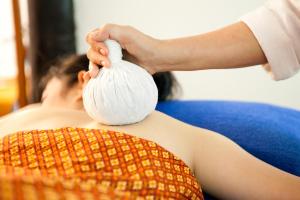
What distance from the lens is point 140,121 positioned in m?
1.12

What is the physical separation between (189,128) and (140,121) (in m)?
0.14

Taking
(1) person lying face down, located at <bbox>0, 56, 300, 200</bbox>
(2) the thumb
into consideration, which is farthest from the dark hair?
(2) the thumb

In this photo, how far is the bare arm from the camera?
1105mm

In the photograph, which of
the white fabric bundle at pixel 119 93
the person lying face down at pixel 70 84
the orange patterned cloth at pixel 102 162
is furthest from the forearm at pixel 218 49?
the person lying face down at pixel 70 84

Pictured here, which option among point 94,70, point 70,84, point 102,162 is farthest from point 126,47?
point 70,84

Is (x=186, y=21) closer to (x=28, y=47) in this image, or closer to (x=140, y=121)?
(x=28, y=47)

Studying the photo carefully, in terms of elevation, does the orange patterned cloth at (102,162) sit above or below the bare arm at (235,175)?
above

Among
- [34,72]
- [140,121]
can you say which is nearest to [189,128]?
[140,121]

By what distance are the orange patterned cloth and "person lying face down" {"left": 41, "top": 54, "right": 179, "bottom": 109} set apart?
487mm

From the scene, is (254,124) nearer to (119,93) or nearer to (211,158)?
(211,158)

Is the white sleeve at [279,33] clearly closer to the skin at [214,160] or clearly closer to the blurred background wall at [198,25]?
the skin at [214,160]

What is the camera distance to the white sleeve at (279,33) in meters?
1.12

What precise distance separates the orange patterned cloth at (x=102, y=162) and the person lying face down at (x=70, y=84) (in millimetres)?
487

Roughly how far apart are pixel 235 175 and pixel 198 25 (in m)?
1.29
